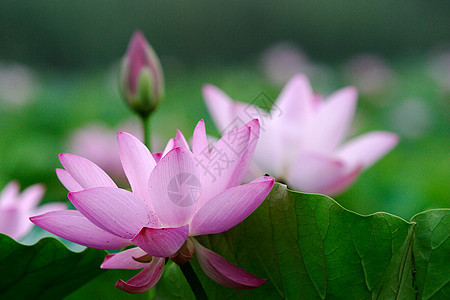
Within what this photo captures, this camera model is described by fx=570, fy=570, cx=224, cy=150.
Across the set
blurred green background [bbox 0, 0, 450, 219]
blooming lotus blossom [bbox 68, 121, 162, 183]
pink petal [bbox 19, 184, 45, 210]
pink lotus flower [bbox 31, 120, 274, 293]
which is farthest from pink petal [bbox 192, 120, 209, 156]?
blurred green background [bbox 0, 0, 450, 219]

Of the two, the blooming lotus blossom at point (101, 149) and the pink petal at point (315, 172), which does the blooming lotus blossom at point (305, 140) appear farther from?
the blooming lotus blossom at point (101, 149)

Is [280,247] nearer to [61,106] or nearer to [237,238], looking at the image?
[237,238]

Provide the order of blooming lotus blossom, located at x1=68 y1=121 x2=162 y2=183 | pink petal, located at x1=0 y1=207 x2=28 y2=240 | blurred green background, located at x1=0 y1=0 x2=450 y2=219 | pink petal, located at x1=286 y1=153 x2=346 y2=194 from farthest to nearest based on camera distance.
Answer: blurred green background, located at x1=0 y1=0 x2=450 y2=219
blooming lotus blossom, located at x1=68 y1=121 x2=162 y2=183
pink petal, located at x1=286 y1=153 x2=346 y2=194
pink petal, located at x1=0 y1=207 x2=28 y2=240

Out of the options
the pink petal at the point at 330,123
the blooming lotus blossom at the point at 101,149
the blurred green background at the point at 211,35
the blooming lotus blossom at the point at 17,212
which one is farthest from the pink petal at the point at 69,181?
the blurred green background at the point at 211,35

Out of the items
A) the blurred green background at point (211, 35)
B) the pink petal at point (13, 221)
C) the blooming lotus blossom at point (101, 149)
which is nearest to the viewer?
the pink petal at point (13, 221)

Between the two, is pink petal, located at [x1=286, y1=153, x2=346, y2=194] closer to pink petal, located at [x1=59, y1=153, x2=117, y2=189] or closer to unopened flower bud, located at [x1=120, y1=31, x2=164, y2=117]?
unopened flower bud, located at [x1=120, y1=31, x2=164, y2=117]

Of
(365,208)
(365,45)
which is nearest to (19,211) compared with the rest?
(365,208)
